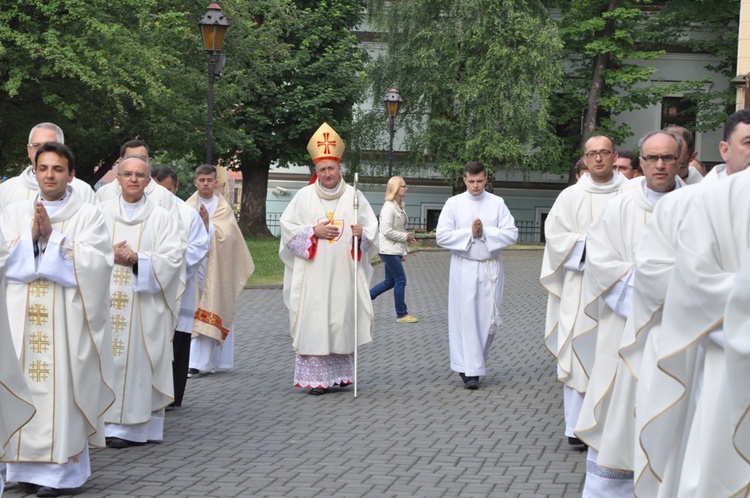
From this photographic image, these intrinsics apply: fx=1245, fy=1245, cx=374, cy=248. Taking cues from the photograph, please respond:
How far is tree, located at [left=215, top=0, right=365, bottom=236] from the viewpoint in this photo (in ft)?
121

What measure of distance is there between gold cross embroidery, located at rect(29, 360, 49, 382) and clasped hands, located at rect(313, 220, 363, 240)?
15.0ft

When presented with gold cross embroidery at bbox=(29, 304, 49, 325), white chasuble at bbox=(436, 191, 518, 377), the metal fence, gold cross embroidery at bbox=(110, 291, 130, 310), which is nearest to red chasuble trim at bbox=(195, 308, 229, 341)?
white chasuble at bbox=(436, 191, 518, 377)

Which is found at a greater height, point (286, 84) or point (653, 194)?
point (286, 84)

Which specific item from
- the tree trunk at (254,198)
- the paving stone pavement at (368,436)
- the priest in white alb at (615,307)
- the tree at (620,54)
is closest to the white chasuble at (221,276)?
the paving stone pavement at (368,436)

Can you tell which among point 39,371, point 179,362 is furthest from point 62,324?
point 179,362

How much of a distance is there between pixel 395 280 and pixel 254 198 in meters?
22.4

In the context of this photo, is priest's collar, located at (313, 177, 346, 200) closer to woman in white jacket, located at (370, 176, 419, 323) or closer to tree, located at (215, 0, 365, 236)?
woman in white jacket, located at (370, 176, 419, 323)

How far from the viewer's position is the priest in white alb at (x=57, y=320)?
7.16 meters

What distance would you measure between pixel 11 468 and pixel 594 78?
37.8 m

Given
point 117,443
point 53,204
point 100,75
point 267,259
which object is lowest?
point 267,259

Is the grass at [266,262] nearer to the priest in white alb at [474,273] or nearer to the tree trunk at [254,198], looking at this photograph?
the tree trunk at [254,198]

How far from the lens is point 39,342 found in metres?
7.26

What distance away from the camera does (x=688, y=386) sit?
475 cm

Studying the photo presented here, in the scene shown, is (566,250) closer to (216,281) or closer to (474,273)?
(474,273)
